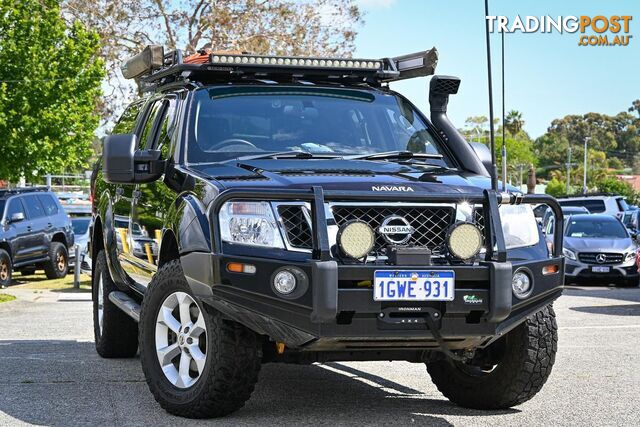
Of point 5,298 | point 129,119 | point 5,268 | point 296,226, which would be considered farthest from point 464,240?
point 5,268

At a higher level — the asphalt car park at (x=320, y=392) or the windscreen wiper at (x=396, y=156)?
the windscreen wiper at (x=396, y=156)

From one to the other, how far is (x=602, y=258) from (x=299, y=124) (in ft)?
55.8

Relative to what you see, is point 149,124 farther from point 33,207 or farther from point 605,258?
point 605,258

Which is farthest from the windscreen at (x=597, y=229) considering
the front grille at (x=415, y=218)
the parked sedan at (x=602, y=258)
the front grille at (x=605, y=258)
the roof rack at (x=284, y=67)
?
the front grille at (x=415, y=218)

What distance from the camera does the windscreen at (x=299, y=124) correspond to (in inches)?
280

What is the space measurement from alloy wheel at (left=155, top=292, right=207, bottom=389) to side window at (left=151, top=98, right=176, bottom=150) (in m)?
1.38

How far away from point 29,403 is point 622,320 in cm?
816

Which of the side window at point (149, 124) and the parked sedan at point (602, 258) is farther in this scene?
the parked sedan at point (602, 258)

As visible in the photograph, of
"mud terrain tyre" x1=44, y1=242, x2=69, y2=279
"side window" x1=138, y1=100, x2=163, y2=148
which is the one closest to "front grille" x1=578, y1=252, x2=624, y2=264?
"mud terrain tyre" x1=44, y1=242, x2=69, y2=279

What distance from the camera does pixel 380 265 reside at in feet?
18.9

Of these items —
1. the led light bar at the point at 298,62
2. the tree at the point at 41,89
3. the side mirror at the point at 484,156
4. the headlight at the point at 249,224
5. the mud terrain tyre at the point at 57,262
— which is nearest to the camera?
the headlight at the point at 249,224

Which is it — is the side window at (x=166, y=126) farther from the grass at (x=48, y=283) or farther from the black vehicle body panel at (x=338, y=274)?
the grass at (x=48, y=283)

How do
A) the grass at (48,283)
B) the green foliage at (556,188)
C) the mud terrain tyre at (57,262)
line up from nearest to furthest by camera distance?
the grass at (48,283) < the mud terrain tyre at (57,262) < the green foliage at (556,188)

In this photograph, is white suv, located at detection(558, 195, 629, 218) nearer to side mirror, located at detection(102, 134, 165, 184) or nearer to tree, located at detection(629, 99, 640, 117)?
side mirror, located at detection(102, 134, 165, 184)
